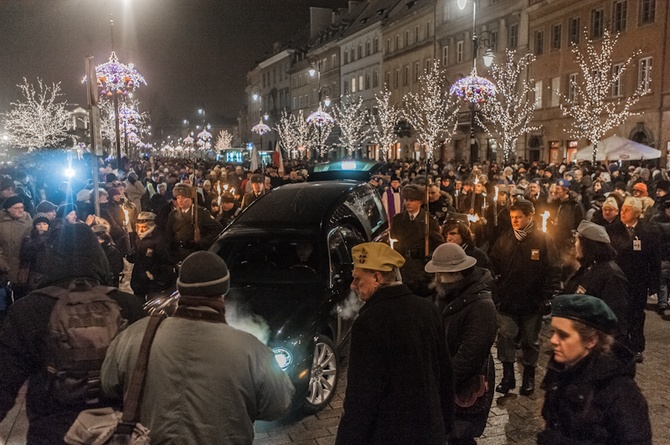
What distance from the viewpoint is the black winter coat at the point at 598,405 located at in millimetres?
2623

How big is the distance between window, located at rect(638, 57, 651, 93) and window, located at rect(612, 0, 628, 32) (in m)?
2.15

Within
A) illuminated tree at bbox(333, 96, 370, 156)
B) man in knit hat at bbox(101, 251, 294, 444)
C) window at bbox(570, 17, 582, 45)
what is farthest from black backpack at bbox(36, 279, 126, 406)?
illuminated tree at bbox(333, 96, 370, 156)

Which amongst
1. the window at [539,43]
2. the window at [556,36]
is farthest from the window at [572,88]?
the window at [539,43]

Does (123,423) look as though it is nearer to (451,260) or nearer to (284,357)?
(451,260)

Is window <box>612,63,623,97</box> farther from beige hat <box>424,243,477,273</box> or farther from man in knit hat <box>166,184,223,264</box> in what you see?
beige hat <box>424,243,477,273</box>

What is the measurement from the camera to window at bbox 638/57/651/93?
29359 millimetres

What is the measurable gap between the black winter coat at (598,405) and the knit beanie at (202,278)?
163 centimetres

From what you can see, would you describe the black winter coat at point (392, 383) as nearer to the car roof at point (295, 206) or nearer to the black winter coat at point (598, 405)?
the black winter coat at point (598, 405)

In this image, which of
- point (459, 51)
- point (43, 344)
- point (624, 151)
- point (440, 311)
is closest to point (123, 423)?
point (43, 344)

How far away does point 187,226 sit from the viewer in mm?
8773

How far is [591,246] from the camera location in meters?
5.25

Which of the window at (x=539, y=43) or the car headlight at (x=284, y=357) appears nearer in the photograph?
the car headlight at (x=284, y=357)

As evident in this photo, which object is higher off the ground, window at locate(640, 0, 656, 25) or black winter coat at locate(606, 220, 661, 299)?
window at locate(640, 0, 656, 25)

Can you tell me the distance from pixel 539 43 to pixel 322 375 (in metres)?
36.9
